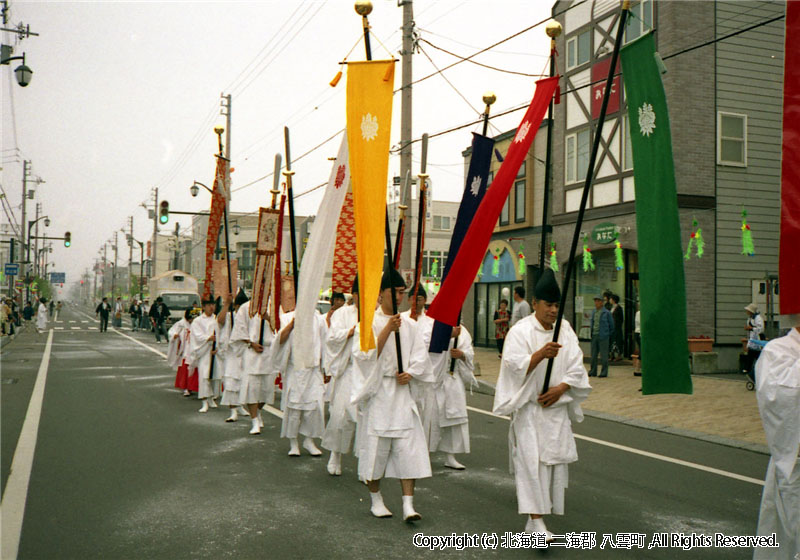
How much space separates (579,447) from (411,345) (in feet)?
11.9

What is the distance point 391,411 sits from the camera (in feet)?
18.5

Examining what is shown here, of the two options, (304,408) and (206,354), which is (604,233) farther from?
(304,408)

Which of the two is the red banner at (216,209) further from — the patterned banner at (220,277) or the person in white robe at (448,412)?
the person in white robe at (448,412)

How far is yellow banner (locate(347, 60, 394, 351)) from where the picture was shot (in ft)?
18.9

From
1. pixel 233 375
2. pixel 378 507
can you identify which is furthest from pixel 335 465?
pixel 233 375

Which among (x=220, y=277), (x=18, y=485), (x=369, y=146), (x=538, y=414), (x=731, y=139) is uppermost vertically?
(x=731, y=139)

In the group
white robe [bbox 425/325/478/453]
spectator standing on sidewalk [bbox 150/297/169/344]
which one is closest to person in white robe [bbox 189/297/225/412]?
white robe [bbox 425/325/478/453]

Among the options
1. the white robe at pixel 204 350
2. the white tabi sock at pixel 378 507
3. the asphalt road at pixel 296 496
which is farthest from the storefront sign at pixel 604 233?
the white tabi sock at pixel 378 507

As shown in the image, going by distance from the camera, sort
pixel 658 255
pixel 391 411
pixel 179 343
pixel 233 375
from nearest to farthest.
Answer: pixel 658 255
pixel 391 411
pixel 233 375
pixel 179 343

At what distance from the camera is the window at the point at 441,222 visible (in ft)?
194

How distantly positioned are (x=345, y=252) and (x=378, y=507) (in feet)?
12.5

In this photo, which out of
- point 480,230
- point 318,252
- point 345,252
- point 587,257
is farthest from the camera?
point 587,257

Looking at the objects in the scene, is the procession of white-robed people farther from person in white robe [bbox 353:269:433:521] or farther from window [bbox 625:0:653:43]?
window [bbox 625:0:653:43]

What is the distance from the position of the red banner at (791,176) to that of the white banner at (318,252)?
3.78 m
